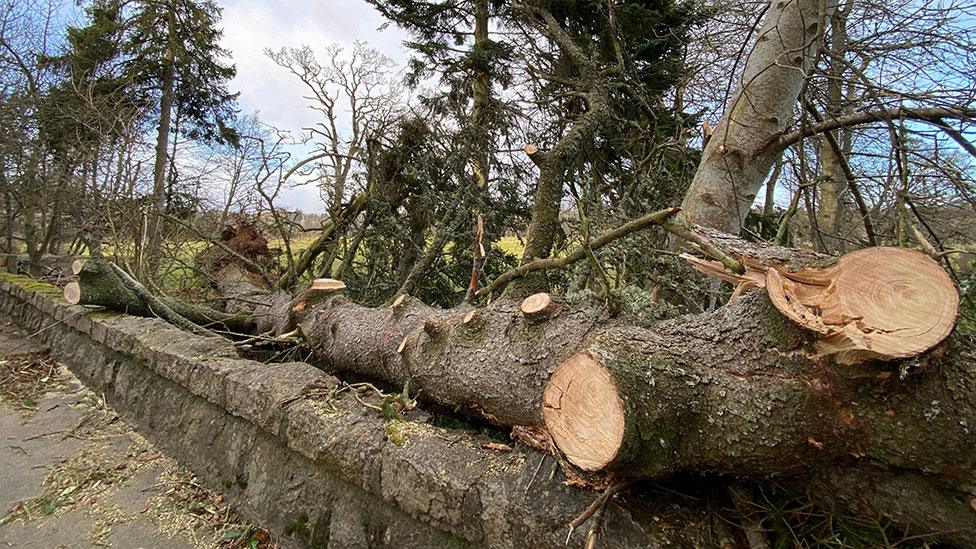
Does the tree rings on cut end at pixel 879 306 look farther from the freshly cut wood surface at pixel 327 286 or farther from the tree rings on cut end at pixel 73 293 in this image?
the tree rings on cut end at pixel 73 293

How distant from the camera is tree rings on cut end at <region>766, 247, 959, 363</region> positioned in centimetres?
104

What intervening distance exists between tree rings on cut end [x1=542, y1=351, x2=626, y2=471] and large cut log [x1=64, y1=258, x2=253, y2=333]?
3.45 metres

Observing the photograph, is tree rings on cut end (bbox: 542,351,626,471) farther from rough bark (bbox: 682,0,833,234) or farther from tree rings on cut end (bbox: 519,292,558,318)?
rough bark (bbox: 682,0,833,234)

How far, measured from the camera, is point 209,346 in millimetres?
3059

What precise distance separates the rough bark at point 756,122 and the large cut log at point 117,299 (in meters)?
3.82

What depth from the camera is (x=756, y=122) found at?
2.77 meters

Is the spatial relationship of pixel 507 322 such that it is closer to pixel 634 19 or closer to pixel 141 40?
pixel 634 19

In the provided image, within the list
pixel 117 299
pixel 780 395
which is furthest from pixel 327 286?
pixel 780 395

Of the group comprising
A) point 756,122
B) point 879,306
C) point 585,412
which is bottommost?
point 585,412

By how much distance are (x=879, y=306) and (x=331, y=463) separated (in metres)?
2.03

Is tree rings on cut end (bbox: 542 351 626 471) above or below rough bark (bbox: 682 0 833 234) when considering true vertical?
below

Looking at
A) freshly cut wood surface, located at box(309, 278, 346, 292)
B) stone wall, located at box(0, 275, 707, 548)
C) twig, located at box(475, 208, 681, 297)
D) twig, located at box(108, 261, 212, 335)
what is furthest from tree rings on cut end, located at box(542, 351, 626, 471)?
twig, located at box(108, 261, 212, 335)

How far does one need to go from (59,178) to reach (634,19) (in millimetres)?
8938

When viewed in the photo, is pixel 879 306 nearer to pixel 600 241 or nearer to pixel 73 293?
pixel 600 241
